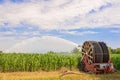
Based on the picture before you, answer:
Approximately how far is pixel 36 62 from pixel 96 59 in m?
5.76

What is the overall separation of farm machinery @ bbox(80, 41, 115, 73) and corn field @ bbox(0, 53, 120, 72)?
163cm

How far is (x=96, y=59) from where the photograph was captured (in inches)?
1100

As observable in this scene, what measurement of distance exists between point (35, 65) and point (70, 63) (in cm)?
381

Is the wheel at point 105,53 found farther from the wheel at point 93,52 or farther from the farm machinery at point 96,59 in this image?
the wheel at point 93,52

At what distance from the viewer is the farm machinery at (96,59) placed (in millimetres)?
27609

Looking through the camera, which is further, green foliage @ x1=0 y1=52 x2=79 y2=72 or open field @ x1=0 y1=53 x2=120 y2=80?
green foliage @ x1=0 y1=52 x2=79 y2=72

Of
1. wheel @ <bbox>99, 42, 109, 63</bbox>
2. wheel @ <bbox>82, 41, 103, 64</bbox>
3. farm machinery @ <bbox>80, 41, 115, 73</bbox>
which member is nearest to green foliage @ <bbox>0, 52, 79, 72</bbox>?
farm machinery @ <bbox>80, 41, 115, 73</bbox>

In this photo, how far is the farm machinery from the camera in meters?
27.6

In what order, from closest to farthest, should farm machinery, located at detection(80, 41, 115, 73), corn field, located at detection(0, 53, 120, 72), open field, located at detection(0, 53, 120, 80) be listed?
farm machinery, located at detection(80, 41, 115, 73) → open field, located at detection(0, 53, 120, 80) → corn field, located at detection(0, 53, 120, 72)

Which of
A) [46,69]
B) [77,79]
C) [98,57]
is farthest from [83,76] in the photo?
[46,69]

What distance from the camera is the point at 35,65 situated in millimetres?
28938

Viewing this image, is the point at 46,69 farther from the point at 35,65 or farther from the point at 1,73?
the point at 1,73

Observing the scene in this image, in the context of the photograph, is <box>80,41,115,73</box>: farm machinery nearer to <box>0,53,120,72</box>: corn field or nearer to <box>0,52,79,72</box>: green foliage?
<box>0,53,120,72</box>: corn field

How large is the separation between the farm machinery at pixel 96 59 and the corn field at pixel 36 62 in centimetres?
163
